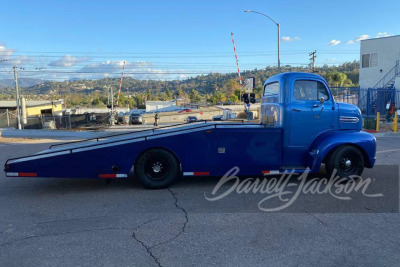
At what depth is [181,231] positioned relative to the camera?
444 cm

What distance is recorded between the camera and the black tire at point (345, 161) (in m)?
6.72

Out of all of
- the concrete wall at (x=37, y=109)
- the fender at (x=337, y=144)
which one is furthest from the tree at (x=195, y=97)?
the fender at (x=337, y=144)

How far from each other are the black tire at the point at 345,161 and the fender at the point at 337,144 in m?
0.11

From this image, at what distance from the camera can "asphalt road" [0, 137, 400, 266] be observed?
146 inches

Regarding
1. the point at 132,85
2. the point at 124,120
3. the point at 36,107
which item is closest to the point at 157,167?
the point at 124,120

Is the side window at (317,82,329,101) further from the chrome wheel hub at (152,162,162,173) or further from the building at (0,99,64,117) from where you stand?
the building at (0,99,64,117)

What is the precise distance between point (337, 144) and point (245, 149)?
1952 mm

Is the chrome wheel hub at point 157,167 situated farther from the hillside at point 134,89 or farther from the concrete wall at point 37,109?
the hillside at point 134,89

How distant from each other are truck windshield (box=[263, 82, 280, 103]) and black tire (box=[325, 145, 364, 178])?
170 cm

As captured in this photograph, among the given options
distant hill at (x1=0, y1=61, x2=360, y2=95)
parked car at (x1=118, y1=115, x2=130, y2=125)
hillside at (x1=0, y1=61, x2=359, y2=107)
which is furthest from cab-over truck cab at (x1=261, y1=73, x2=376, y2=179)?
distant hill at (x1=0, y1=61, x2=360, y2=95)

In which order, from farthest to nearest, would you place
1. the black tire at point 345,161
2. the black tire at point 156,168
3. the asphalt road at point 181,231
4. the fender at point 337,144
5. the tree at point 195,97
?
1. the tree at point 195,97
2. the black tire at point 345,161
3. the fender at point 337,144
4. the black tire at point 156,168
5. the asphalt road at point 181,231

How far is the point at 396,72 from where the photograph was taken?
27703 mm

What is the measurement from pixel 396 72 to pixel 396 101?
16.6 ft

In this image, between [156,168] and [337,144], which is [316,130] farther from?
[156,168]
